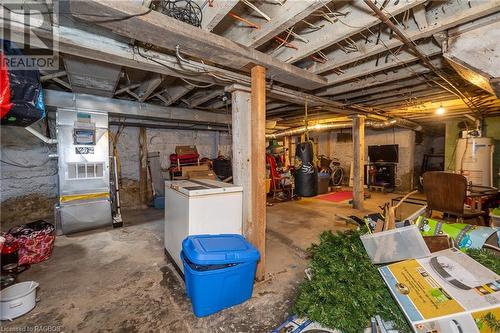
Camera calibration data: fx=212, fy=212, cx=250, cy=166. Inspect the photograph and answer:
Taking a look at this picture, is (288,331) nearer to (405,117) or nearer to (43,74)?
(43,74)

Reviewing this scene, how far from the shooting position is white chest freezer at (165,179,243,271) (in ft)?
6.82

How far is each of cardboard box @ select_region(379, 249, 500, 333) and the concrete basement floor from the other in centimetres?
96

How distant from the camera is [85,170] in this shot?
145 inches

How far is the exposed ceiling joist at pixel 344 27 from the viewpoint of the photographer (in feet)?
5.04

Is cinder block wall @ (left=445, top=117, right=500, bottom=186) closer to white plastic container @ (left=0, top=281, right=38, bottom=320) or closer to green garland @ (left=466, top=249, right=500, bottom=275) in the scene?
green garland @ (left=466, top=249, right=500, bottom=275)

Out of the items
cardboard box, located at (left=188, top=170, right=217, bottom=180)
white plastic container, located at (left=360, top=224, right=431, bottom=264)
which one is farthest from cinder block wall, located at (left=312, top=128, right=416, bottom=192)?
white plastic container, located at (left=360, top=224, right=431, bottom=264)

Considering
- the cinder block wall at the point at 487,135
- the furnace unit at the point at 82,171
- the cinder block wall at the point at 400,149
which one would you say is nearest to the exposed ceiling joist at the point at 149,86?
the furnace unit at the point at 82,171

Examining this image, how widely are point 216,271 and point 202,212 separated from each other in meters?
0.62

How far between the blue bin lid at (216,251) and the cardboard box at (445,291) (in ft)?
3.38

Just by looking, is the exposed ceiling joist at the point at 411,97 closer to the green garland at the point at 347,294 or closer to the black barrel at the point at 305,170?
the black barrel at the point at 305,170

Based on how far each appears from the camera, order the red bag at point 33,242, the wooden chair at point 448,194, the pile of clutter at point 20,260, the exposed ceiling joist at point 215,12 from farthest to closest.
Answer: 1. the wooden chair at point 448,194
2. the red bag at point 33,242
3. the pile of clutter at point 20,260
4. the exposed ceiling joist at point 215,12

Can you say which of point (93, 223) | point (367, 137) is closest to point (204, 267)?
point (93, 223)

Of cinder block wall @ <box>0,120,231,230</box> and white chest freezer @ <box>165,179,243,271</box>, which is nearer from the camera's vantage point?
Answer: white chest freezer @ <box>165,179,243,271</box>

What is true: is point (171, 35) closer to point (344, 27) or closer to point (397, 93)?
point (344, 27)
